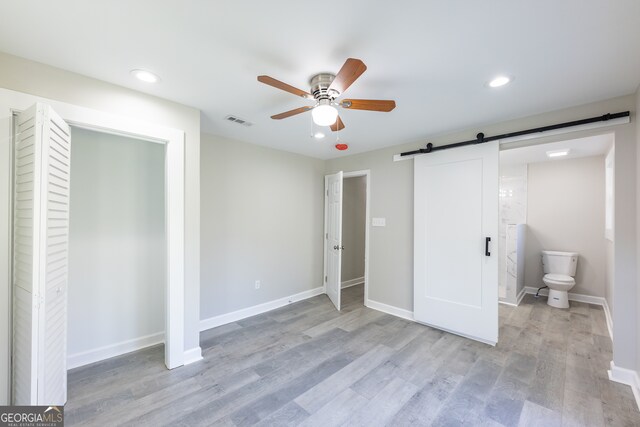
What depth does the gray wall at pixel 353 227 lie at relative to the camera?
5.29m

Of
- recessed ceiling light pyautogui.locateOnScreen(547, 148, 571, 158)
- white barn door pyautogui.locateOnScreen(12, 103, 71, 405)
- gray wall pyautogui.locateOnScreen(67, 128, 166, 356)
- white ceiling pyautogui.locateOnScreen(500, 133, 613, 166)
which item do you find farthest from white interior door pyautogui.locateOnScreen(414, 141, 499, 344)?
white barn door pyautogui.locateOnScreen(12, 103, 71, 405)

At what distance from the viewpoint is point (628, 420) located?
5.93ft

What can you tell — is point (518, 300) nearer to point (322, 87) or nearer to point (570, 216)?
point (570, 216)

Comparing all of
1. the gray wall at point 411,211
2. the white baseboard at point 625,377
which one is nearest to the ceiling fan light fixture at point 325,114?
the gray wall at point 411,211

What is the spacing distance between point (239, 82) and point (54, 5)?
1.02m

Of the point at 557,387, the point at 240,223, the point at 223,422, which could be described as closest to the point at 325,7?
the point at 223,422

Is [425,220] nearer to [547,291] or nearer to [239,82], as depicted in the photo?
[239,82]

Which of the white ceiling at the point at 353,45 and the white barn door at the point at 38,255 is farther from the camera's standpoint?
the white barn door at the point at 38,255

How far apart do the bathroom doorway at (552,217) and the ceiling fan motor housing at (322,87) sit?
10.9ft

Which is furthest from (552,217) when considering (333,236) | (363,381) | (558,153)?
(363,381)

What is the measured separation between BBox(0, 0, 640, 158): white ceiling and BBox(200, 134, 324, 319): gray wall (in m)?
1.24

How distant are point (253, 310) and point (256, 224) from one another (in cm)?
124

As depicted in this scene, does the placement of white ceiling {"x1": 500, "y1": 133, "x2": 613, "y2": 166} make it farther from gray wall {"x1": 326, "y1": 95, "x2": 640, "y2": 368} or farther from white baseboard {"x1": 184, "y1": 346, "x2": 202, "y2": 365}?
white baseboard {"x1": 184, "y1": 346, "x2": 202, "y2": 365}

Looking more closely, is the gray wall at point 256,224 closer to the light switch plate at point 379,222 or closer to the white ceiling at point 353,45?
the light switch plate at point 379,222
